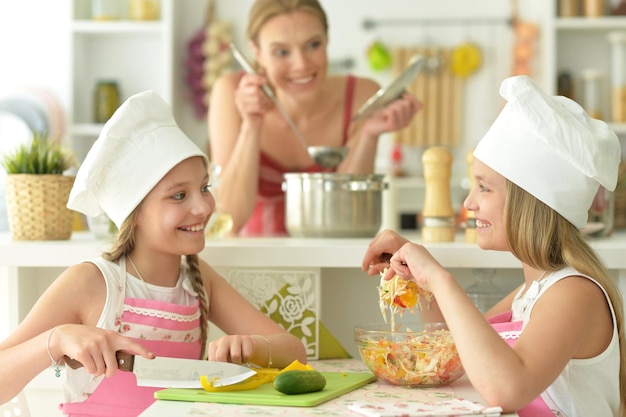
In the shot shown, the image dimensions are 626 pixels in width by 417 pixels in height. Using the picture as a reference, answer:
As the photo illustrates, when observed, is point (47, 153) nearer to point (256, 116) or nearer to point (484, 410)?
point (256, 116)

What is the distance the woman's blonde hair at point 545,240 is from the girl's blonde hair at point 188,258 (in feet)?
1.84

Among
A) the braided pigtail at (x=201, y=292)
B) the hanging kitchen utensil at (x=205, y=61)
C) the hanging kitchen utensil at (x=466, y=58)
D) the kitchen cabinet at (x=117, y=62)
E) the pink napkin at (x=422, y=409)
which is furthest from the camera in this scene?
the hanging kitchen utensil at (x=466, y=58)

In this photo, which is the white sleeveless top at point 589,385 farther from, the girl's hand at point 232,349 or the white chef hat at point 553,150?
the girl's hand at point 232,349

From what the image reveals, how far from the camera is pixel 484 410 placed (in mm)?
1197

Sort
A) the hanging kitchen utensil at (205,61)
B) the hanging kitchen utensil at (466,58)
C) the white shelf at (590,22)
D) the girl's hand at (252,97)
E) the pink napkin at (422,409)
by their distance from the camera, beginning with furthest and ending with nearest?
the hanging kitchen utensil at (466,58) → the hanging kitchen utensil at (205,61) → the white shelf at (590,22) → the girl's hand at (252,97) → the pink napkin at (422,409)

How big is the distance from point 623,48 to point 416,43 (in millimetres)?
1029

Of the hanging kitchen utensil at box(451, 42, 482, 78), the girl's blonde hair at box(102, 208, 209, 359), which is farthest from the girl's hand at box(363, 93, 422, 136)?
the hanging kitchen utensil at box(451, 42, 482, 78)

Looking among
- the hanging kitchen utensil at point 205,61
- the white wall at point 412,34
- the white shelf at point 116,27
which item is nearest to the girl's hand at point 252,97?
the white shelf at point 116,27

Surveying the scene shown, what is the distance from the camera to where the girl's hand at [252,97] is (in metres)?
2.24

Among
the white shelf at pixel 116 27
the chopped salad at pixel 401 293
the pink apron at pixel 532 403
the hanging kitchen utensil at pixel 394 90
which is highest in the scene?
the white shelf at pixel 116 27

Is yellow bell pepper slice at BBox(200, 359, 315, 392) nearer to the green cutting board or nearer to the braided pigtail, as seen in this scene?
the green cutting board

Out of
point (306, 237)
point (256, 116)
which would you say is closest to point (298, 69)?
point (256, 116)

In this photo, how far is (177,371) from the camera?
4.34ft

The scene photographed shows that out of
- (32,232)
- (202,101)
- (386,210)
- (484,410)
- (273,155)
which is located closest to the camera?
(484,410)
